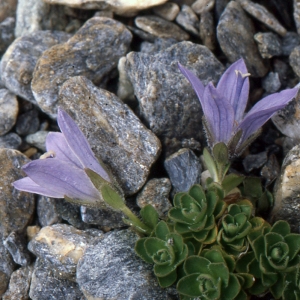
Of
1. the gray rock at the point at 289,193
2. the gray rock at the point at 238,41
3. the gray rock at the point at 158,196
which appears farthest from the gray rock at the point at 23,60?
the gray rock at the point at 289,193

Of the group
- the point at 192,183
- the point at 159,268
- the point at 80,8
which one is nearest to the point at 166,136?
the point at 192,183

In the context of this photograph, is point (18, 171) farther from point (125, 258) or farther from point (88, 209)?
point (125, 258)

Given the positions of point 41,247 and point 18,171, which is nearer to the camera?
point 41,247

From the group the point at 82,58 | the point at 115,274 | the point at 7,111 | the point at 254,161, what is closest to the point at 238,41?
the point at 254,161

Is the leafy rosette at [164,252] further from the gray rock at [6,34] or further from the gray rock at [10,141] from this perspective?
the gray rock at [6,34]

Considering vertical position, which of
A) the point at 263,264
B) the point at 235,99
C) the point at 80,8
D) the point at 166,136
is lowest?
the point at 263,264

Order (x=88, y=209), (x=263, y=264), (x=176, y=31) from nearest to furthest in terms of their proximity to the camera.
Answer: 1. (x=263, y=264)
2. (x=88, y=209)
3. (x=176, y=31)

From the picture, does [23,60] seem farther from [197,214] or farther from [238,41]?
[197,214]
